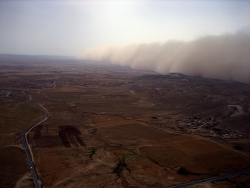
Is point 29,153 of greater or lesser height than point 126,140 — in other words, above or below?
below

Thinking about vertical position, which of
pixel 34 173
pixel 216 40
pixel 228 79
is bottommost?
pixel 34 173

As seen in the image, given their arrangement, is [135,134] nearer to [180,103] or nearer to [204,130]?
[204,130]

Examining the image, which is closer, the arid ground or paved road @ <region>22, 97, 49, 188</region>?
paved road @ <region>22, 97, 49, 188</region>

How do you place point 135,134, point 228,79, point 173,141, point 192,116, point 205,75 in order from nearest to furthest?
point 173,141
point 135,134
point 192,116
point 228,79
point 205,75

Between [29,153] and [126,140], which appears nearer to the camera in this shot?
[29,153]

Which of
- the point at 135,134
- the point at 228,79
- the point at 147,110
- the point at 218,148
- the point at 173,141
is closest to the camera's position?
the point at 218,148

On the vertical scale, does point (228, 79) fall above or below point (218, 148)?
above

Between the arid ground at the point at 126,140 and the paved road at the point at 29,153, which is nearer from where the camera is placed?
the paved road at the point at 29,153

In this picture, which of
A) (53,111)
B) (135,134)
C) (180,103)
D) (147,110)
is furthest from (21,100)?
(180,103)
